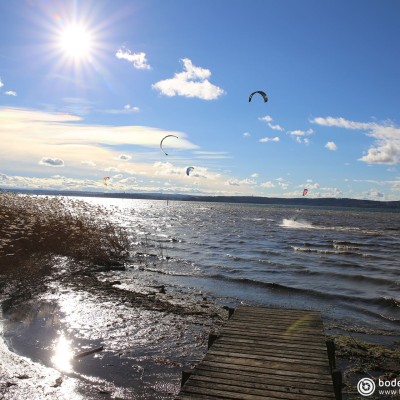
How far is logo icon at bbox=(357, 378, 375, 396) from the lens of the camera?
8.35 m

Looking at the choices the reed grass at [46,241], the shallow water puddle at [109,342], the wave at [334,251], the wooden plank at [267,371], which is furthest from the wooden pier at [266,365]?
the wave at [334,251]

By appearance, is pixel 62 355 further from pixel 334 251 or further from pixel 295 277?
pixel 334 251

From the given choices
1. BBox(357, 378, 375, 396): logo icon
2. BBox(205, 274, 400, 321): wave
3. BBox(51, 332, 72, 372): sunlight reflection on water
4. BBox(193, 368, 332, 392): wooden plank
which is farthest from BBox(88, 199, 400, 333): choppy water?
BBox(193, 368, 332, 392): wooden plank

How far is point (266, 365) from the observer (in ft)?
22.2

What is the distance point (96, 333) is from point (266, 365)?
18.8 ft

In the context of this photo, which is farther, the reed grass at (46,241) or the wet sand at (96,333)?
the reed grass at (46,241)

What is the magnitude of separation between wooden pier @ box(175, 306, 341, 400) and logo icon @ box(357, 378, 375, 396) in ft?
3.54

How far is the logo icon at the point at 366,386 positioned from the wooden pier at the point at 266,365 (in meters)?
1.08

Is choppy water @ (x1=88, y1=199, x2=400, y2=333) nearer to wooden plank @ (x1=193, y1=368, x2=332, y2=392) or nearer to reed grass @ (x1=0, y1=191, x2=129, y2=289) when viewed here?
reed grass @ (x1=0, y1=191, x2=129, y2=289)

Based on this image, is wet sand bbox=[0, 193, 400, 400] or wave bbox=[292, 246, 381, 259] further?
wave bbox=[292, 246, 381, 259]

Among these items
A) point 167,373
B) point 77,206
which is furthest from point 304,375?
point 77,206

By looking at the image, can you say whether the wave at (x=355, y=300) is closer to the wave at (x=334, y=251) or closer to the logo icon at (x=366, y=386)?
the logo icon at (x=366, y=386)

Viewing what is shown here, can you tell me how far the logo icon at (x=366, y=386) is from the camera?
27.4 ft

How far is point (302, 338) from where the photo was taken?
323 inches
